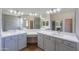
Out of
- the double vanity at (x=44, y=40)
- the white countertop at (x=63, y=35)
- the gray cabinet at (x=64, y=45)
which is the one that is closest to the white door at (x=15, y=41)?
the double vanity at (x=44, y=40)

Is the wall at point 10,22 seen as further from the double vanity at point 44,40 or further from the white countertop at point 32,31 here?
the white countertop at point 32,31

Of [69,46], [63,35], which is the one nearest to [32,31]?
[63,35]

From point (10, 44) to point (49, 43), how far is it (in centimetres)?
77

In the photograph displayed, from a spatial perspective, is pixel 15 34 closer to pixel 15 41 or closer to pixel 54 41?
pixel 15 41

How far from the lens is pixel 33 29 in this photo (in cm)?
223

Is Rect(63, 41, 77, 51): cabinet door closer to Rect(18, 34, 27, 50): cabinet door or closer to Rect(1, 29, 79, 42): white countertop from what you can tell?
Rect(1, 29, 79, 42): white countertop

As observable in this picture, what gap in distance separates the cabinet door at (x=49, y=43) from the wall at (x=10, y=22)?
24.3 inches

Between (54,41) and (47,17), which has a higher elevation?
(47,17)

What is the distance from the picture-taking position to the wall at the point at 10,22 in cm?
214

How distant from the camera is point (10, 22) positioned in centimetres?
217

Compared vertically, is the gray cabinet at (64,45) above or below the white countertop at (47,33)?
below

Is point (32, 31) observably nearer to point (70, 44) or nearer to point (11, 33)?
point (11, 33)
